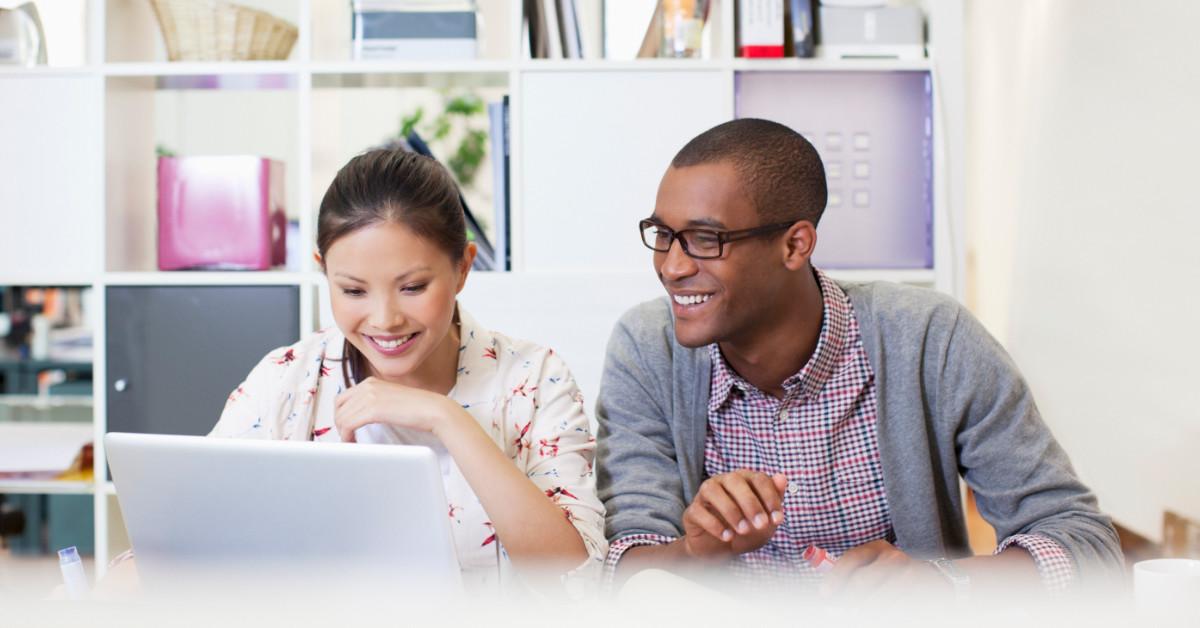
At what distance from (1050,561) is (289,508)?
0.81m

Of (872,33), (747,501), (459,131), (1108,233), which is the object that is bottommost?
(747,501)

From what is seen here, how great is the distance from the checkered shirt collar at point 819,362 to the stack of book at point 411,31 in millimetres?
1027

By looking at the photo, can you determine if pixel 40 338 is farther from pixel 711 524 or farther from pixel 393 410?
pixel 711 524

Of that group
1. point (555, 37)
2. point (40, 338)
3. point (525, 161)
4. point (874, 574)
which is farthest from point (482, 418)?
point (40, 338)

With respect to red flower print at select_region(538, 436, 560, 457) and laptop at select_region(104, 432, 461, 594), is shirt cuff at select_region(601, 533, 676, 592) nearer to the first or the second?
red flower print at select_region(538, 436, 560, 457)

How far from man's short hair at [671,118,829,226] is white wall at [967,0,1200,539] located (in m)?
1.08

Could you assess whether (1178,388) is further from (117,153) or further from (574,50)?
(117,153)

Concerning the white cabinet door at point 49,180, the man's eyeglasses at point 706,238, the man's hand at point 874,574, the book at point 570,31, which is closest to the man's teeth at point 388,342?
the man's eyeglasses at point 706,238

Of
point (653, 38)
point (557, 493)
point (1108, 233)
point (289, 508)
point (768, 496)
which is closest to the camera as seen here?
point (289, 508)

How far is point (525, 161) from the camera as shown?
6.64 ft

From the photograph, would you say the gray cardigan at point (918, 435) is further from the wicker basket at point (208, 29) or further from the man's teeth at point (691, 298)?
the wicker basket at point (208, 29)

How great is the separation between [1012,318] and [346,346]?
2659mm

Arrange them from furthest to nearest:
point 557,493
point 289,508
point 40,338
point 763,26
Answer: point 40,338 < point 763,26 < point 557,493 < point 289,508

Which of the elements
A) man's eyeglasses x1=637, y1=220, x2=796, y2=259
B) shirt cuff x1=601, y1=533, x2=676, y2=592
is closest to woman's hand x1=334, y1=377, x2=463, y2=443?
shirt cuff x1=601, y1=533, x2=676, y2=592
